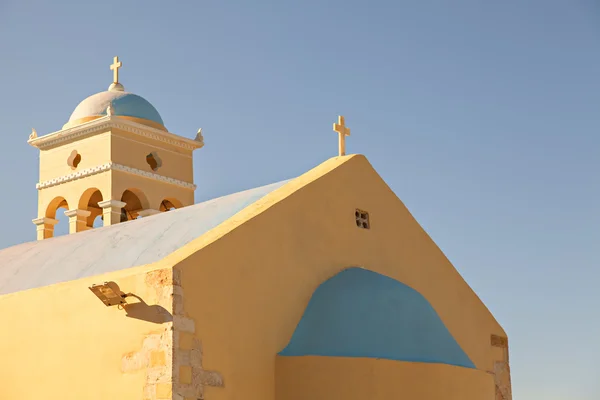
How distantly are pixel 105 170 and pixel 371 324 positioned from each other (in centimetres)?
767

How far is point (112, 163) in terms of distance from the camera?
19922mm

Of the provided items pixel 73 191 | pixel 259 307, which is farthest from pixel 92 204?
pixel 259 307

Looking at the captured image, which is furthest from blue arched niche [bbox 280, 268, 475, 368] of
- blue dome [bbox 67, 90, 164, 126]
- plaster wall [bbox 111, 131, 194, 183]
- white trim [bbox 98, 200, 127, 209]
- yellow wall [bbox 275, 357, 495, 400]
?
blue dome [bbox 67, 90, 164, 126]

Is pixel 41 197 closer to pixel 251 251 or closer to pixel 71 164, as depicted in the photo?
pixel 71 164

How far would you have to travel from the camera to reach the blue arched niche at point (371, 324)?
1375cm

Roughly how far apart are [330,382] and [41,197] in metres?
9.74

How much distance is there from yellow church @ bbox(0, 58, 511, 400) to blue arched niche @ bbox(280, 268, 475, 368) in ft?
0.06

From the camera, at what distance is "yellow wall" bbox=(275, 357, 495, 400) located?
13289mm

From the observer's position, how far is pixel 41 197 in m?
21.1

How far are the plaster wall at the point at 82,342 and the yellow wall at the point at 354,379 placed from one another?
1.94 meters

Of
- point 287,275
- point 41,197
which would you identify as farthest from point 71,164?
point 287,275

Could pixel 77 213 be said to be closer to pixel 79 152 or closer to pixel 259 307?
pixel 79 152

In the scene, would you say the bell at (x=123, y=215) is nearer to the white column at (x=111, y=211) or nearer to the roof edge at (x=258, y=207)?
the white column at (x=111, y=211)

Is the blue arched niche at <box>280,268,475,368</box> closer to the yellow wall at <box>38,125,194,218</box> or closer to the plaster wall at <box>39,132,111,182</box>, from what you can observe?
the yellow wall at <box>38,125,194,218</box>
